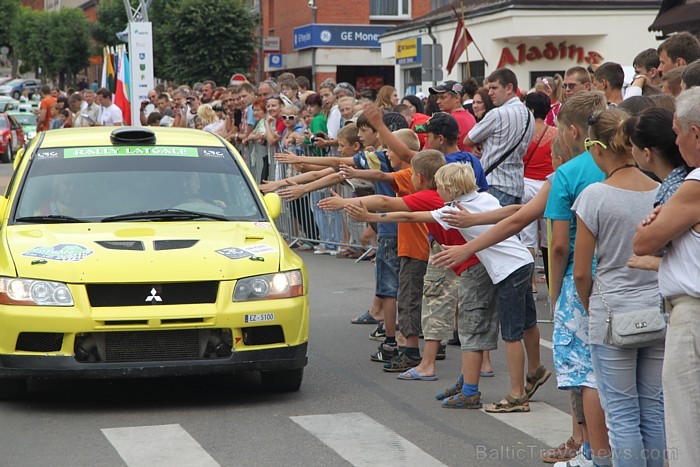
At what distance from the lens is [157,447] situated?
254 inches

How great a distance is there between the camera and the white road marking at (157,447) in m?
6.16

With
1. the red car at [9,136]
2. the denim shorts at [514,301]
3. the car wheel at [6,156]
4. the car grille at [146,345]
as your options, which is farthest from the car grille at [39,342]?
the car wheel at [6,156]

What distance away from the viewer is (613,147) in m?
5.25

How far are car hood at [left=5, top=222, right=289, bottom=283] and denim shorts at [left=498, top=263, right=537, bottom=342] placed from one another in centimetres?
143

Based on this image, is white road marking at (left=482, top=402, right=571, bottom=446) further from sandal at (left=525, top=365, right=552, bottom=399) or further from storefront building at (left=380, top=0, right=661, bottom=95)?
storefront building at (left=380, top=0, right=661, bottom=95)

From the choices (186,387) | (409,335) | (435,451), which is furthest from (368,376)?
(435,451)

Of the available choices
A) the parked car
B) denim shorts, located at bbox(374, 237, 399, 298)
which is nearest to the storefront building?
denim shorts, located at bbox(374, 237, 399, 298)

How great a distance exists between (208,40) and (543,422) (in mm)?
47568

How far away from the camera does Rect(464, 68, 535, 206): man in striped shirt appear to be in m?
10.1

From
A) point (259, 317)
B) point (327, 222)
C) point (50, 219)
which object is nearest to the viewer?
point (259, 317)

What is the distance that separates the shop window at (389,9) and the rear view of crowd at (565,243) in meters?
40.6

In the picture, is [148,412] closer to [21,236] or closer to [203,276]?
[203,276]

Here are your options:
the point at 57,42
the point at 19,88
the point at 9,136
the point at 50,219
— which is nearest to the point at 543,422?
the point at 50,219

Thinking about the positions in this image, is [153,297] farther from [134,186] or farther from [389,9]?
[389,9]
